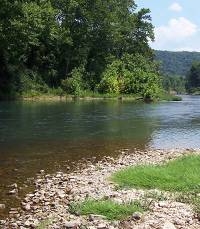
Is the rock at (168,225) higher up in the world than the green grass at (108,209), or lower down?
lower down

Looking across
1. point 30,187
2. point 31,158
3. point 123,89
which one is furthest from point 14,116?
point 123,89

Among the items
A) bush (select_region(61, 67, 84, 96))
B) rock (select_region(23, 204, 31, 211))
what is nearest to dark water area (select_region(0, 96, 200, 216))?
rock (select_region(23, 204, 31, 211))

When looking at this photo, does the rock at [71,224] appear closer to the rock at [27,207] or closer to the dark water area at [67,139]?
the rock at [27,207]

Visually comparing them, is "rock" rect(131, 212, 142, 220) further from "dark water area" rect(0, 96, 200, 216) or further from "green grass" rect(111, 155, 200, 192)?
"dark water area" rect(0, 96, 200, 216)

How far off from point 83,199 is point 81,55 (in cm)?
7222

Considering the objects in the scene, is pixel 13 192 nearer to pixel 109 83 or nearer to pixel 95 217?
pixel 95 217

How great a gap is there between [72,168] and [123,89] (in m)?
69.8

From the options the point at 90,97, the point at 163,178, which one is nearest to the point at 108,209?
the point at 163,178

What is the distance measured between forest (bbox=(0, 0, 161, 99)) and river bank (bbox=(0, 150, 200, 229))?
49.7 m

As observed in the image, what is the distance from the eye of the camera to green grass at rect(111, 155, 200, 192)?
514 inches

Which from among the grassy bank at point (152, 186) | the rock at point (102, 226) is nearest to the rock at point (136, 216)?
the grassy bank at point (152, 186)

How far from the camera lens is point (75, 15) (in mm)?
79188

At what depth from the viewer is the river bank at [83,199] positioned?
404 inches

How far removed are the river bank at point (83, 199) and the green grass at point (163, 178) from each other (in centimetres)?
48
